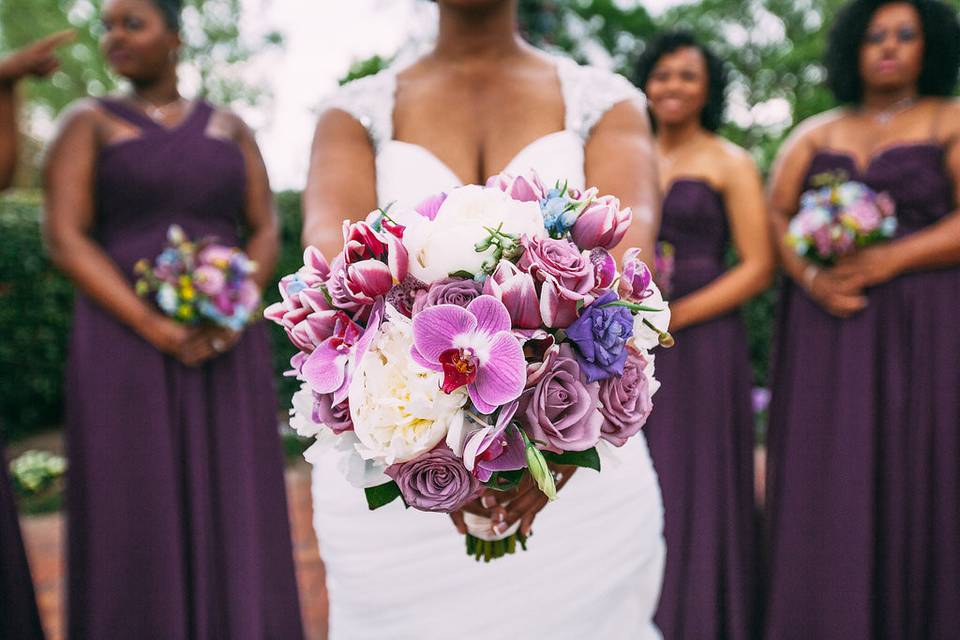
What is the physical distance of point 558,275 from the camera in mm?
1342

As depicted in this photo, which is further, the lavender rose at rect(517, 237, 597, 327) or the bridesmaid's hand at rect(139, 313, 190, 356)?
the bridesmaid's hand at rect(139, 313, 190, 356)

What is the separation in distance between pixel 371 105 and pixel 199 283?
52.6 inches

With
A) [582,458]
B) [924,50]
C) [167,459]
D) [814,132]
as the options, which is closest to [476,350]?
[582,458]

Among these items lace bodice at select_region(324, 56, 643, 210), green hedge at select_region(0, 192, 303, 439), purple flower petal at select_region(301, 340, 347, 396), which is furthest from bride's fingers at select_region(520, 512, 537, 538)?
green hedge at select_region(0, 192, 303, 439)

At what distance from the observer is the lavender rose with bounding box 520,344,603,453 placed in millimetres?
1351

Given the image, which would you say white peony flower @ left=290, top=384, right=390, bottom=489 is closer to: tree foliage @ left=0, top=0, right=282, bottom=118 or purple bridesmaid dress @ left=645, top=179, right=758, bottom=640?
purple bridesmaid dress @ left=645, top=179, right=758, bottom=640

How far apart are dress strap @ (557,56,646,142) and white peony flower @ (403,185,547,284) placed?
2.42ft

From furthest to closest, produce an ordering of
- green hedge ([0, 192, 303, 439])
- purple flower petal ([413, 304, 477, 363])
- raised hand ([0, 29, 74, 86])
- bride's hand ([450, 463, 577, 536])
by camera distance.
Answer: green hedge ([0, 192, 303, 439]), raised hand ([0, 29, 74, 86]), bride's hand ([450, 463, 577, 536]), purple flower petal ([413, 304, 477, 363])

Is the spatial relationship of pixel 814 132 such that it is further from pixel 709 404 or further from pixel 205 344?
pixel 205 344

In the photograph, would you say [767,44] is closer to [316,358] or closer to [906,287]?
[906,287]

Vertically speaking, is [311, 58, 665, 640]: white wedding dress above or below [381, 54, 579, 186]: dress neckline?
below

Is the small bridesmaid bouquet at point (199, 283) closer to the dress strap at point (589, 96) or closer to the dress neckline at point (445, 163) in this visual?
the dress neckline at point (445, 163)

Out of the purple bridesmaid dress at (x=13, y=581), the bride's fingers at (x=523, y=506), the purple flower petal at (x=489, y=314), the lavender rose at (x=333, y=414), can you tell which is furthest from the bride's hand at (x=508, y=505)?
the purple bridesmaid dress at (x=13, y=581)

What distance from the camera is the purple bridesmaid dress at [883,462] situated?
3154 millimetres
